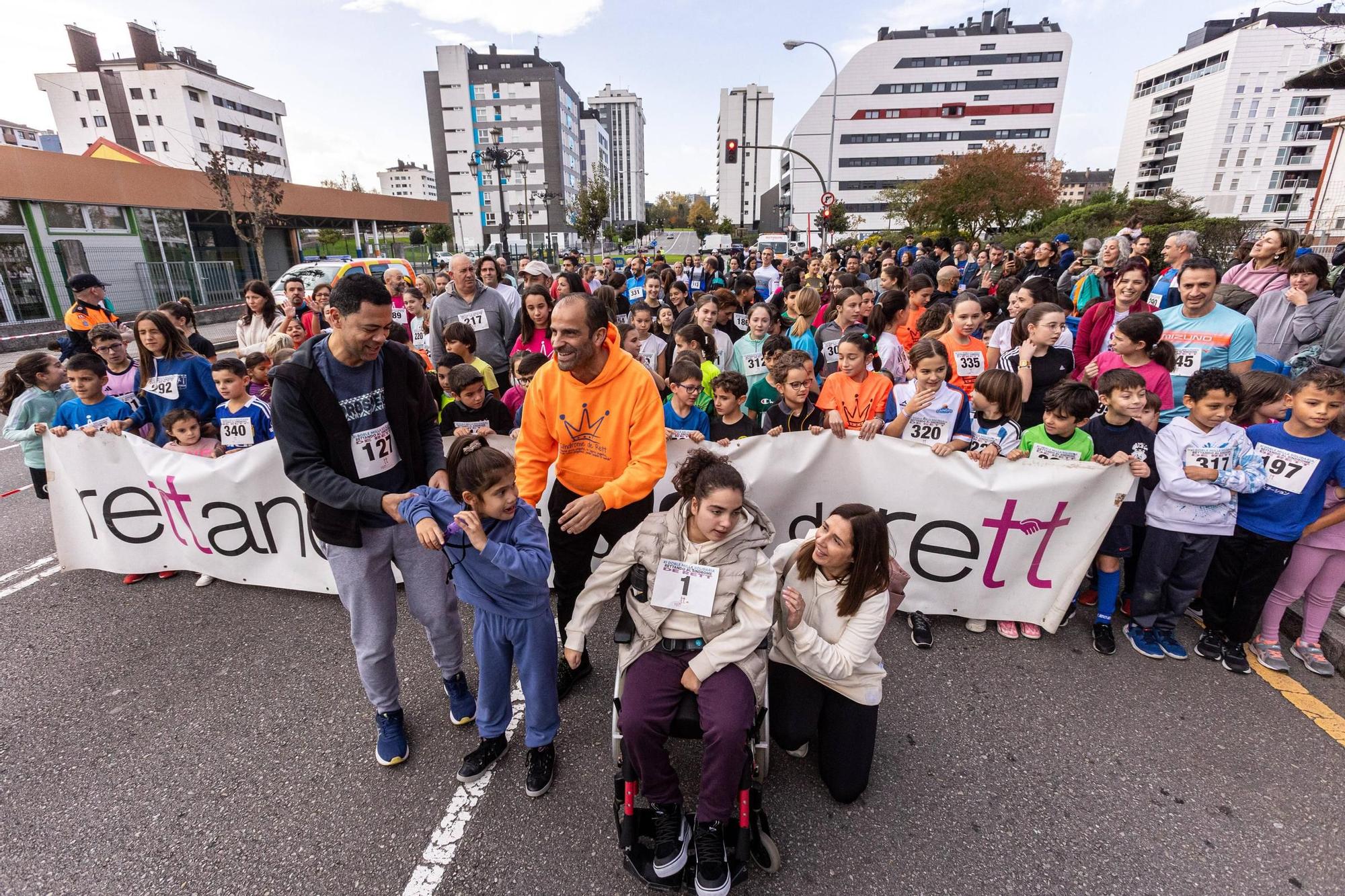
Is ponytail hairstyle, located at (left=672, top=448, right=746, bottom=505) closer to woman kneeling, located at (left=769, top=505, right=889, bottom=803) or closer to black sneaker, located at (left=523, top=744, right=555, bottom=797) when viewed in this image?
woman kneeling, located at (left=769, top=505, right=889, bottom=803)

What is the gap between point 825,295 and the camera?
986cm

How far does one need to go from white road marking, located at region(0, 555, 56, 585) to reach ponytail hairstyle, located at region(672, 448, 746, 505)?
516 cm

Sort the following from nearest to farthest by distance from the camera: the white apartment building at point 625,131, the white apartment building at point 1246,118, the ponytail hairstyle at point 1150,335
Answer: the ponytail hairstyle at point 1150,335
the white apartment building at point 1246,118
the white apartment building at point 625,131

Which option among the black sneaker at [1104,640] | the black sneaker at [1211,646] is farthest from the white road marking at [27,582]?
the black sneaker at [1211,646]

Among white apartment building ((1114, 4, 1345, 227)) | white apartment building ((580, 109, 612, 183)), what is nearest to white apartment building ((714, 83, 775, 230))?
white apartment building ((580, 109, 612, 183))

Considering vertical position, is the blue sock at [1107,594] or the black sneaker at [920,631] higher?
the blue sock at [1107,594]

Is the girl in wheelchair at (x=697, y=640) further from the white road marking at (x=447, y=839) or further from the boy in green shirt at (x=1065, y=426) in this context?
the boy in green shirt at (x=1065, y=426)

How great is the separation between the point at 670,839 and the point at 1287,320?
20.9 ft

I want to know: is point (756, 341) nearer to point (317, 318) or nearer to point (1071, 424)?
point (1071, 424)

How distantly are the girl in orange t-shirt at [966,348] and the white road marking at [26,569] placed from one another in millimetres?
7003

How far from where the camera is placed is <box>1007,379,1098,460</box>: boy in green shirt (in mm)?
3521

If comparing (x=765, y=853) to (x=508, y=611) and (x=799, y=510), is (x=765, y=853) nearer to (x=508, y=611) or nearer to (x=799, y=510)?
(x=508, y=611)

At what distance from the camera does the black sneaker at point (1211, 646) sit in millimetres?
3455

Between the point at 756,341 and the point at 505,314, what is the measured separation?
2.55 metres
